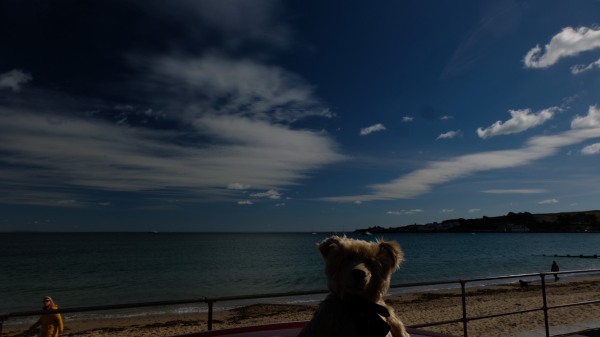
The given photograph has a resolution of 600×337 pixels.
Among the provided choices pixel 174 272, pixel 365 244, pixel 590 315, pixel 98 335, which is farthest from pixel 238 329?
pixel 174 272

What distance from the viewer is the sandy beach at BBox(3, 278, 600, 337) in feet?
43.5

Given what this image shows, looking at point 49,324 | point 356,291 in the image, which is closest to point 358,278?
point 356,291

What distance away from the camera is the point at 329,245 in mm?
2451

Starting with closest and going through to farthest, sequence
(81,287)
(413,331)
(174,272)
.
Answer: (413,331) → (81,287) → (174,272)

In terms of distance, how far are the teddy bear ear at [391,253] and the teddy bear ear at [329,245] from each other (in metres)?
0.27

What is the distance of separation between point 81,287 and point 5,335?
59.2 ft

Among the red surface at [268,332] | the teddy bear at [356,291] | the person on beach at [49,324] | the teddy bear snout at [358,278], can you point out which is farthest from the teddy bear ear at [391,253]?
the person on beach at [49,324]

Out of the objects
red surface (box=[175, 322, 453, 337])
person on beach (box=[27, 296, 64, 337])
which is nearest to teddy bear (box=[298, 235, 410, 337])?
red surface (box=[175, 322, 453, 337])

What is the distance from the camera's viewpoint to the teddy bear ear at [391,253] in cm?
239

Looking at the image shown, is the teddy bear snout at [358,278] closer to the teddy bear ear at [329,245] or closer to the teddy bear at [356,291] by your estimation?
the teddy bear at [356,291]

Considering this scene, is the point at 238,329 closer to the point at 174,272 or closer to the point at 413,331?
the point at 413,331

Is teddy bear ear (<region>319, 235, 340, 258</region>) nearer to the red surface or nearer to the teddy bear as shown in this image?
the teddy bear

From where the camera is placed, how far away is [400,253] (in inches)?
95.6

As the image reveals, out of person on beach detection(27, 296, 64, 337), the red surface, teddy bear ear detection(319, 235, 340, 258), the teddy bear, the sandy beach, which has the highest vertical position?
teddy bear ear detection(319, 235, 340, 258)
